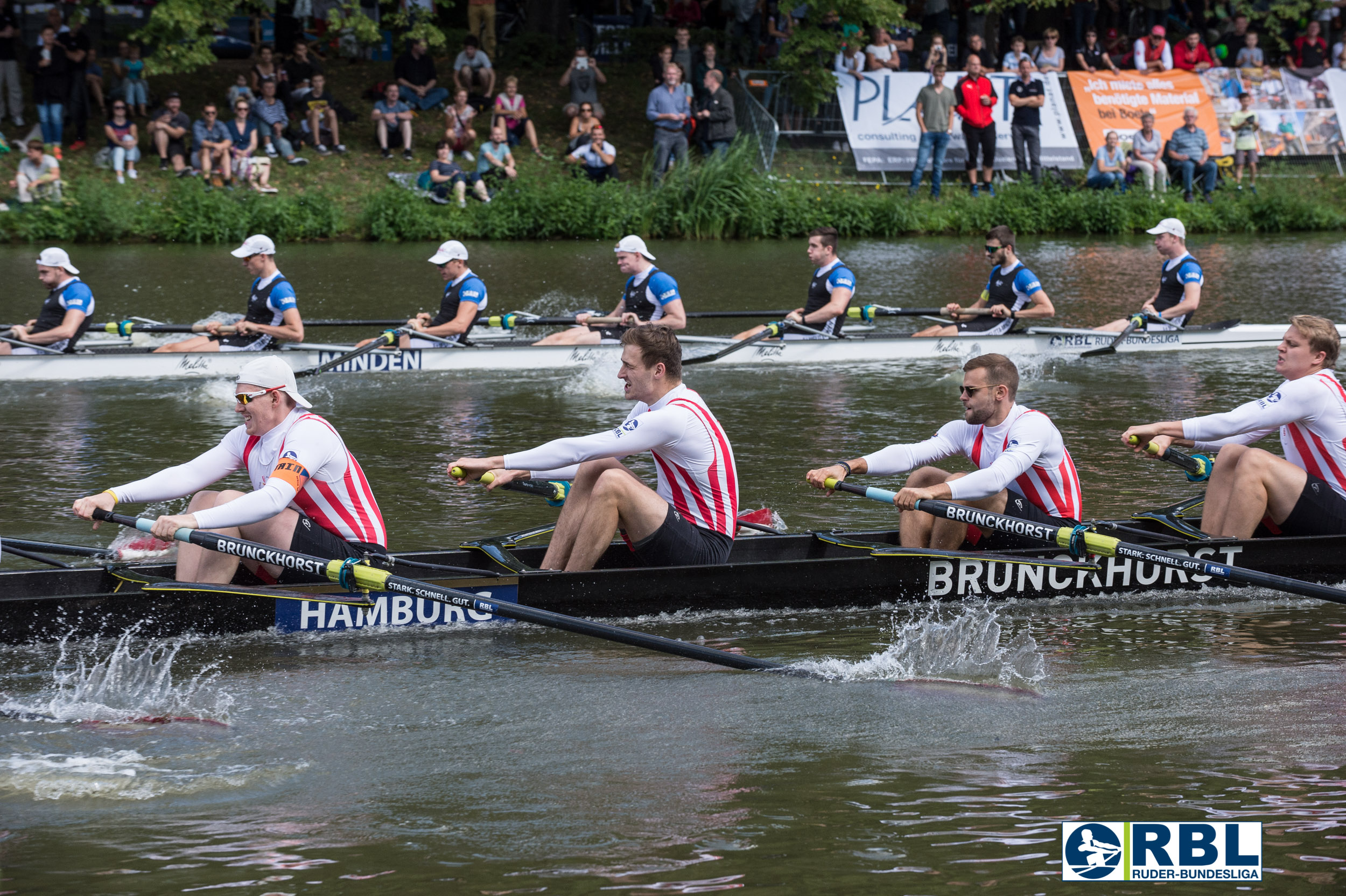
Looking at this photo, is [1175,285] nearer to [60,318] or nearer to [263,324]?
[263,324]

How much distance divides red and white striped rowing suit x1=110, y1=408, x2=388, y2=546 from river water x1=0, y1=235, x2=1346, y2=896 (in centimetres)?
57

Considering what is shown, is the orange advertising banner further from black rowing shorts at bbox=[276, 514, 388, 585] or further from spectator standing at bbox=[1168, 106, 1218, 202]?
black rowing shorts at bbox=[276, 514, 388, 585]

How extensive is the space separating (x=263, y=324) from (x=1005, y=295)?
722cm

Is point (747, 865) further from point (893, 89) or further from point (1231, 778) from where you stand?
point (893, 89)

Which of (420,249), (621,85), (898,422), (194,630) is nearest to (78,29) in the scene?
(420,249)

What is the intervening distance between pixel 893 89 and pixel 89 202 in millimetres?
13737

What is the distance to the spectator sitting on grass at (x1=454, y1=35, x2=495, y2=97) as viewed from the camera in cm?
2628

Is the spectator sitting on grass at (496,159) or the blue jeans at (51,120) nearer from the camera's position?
the blue jeans at (51,120)

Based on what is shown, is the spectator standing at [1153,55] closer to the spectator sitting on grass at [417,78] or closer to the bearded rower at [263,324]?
the spectator sitting on grass at [417,78]

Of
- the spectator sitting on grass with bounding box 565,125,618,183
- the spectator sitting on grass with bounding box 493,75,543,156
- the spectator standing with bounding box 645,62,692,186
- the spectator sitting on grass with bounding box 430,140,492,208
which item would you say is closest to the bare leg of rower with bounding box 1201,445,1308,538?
the spectator sitting on grass with bounding box 430,140,492,208

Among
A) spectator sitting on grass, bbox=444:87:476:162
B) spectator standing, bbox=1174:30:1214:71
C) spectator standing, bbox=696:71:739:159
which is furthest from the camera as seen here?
A: spectator standing, bbox=1174:30:1214:71

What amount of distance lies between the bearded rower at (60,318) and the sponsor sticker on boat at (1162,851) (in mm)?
10724

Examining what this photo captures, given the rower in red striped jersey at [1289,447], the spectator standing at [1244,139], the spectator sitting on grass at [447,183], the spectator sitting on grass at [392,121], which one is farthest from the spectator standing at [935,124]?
the rower in red striped jersey at [1289,447]

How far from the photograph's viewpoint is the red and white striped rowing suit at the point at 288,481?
634 cm
